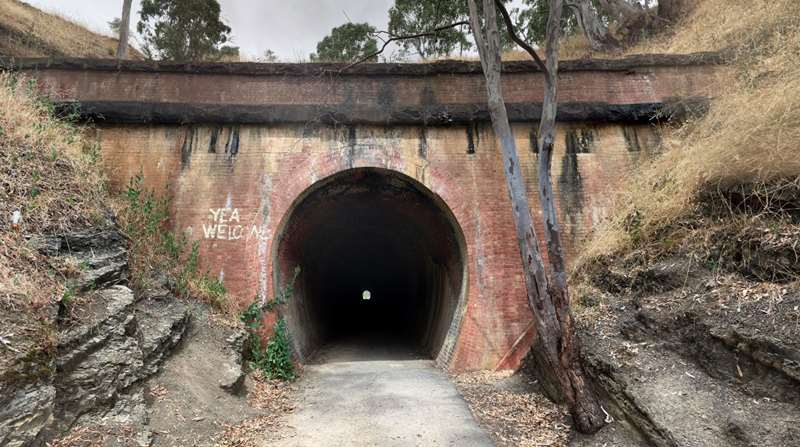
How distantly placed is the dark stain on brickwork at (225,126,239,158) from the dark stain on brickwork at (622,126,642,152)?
25.9 ft

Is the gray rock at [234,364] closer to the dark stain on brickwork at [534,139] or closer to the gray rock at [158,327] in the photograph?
the gray rock at [158,327]

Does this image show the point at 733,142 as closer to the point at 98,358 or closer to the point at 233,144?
the point at 98,358

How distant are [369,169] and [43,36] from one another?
16.6 metres

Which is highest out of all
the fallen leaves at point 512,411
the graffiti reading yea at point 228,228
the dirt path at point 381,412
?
the graffiti reading yea at point 228,228

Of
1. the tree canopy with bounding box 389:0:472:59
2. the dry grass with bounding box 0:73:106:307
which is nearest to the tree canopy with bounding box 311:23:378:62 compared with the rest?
the tree canopy with bounding box 389:0:472:59

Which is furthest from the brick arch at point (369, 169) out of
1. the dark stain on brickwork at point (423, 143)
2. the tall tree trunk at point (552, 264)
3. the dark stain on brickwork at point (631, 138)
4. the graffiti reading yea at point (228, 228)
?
the dark stain on brickwork at point (631, 138)

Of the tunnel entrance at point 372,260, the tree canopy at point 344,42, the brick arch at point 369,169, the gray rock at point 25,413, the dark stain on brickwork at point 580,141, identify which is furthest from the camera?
the tree canopy at point 344,42

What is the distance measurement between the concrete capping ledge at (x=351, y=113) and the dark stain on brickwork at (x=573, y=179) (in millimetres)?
381

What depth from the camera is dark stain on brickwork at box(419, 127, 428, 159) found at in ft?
28.2

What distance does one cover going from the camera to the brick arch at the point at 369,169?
8164 millimetres

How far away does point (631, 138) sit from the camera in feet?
29.0

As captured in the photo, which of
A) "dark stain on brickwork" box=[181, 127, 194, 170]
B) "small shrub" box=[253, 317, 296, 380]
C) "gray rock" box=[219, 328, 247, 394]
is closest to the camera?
"gray rock" box=[219, 328, 247, 394]

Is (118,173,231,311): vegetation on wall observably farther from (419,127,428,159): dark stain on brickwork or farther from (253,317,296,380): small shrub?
(419,127,428,159): dark stain on brickwork

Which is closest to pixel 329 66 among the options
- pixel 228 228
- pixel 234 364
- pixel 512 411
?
pixel 228 228
